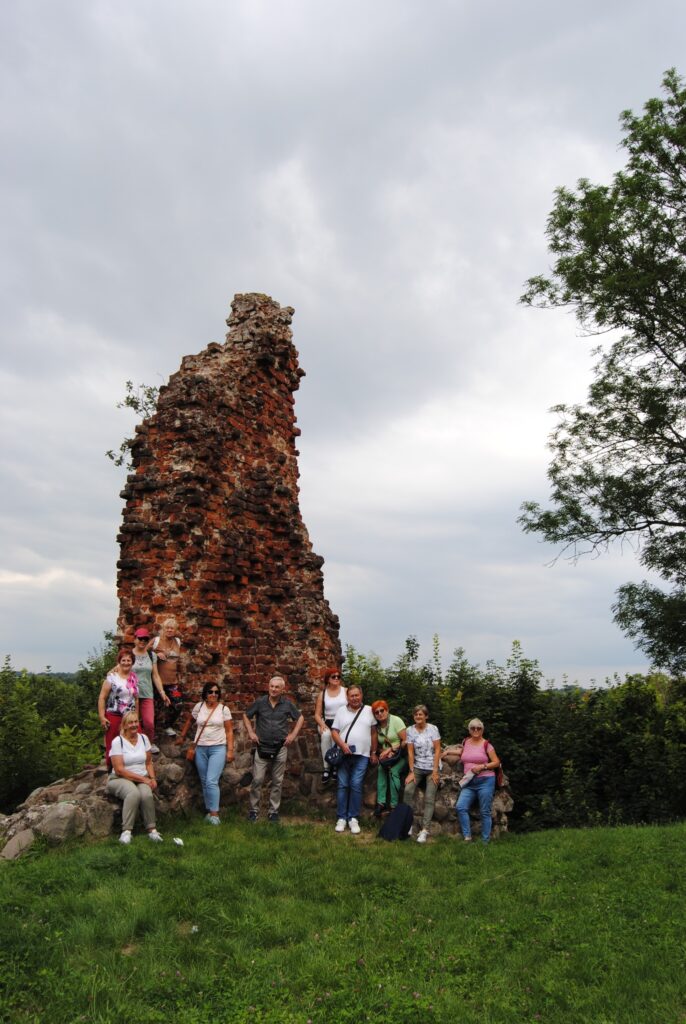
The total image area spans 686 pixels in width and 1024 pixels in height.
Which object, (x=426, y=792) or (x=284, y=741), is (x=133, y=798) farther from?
(x=426, y=792)

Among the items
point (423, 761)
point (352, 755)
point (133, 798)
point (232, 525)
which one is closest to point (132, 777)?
point (133, 798)

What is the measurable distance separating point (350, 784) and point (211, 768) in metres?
1.83

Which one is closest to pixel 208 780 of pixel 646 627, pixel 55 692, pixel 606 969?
pixel 606 969

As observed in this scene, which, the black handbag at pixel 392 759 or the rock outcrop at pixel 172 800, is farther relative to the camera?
the black handbag at pixel 392 759

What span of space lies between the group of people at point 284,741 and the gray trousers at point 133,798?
2.08 feet

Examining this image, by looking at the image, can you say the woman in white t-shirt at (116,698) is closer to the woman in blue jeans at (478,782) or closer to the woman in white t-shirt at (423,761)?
the woman in white t-shirt at (423,761)

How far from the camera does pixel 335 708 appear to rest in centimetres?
981

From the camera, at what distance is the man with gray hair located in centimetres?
877

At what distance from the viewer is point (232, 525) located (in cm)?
1060

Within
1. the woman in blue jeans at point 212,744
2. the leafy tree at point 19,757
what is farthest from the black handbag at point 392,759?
the leafy tree at point 19,757

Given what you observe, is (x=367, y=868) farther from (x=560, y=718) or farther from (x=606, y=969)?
(x=560, y=718)

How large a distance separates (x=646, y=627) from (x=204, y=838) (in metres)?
11.2

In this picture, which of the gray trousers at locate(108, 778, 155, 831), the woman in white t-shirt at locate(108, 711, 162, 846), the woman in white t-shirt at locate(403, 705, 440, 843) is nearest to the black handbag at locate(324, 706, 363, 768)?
the woman in white t-shirt at locate(403, 705, 440, 843)

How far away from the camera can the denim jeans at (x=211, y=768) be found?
8430 mm
